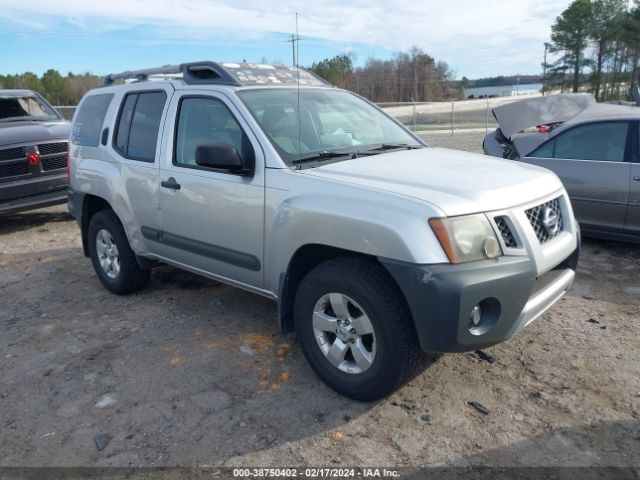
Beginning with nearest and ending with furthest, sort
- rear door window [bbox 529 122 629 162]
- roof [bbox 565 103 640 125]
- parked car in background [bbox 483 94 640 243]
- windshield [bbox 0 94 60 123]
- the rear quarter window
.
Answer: the rear quarter window < parked car in background [bbox 483 94 640 243] < rear door window [bbox 529 122 629 162] < roof [bbox 565 103 640 125] < windshield [bbox 0 94 60 123]

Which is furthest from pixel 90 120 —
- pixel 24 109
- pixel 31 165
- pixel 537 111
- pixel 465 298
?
pixel 537 111

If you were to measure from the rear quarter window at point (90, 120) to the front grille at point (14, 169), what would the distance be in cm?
292

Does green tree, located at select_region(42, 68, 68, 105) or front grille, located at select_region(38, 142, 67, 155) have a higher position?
green tree, located at select_region(42, 68, 68, 105)

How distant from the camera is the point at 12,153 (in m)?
7.93

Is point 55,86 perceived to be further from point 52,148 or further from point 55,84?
point 52,148

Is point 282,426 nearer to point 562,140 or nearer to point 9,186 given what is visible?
point 562,140

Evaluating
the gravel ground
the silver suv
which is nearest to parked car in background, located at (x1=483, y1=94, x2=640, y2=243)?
the gravel ground

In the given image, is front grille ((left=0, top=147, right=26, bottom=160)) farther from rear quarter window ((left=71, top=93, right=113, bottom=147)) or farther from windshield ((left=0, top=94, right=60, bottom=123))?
rear quarter window ((left=71, top=93, right=113, bottom=147))

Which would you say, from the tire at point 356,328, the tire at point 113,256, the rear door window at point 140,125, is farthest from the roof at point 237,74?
the tire at point 356,328

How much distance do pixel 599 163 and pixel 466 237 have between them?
13.0 ft

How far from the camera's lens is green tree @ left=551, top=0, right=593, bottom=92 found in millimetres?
53719

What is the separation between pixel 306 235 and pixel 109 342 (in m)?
2.02

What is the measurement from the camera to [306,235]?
10.9ft

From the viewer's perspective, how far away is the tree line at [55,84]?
151 ft
